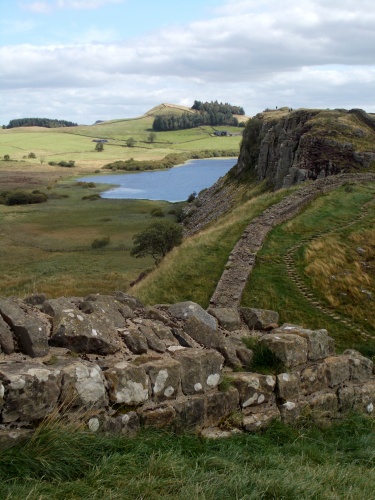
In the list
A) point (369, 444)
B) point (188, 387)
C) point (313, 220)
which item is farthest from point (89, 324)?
point (313, 220)

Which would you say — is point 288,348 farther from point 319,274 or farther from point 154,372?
point 319,274

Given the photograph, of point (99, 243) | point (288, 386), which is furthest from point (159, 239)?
point (288, 386)

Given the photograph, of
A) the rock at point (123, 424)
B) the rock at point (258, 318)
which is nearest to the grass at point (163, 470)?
the rock at point (123, 424)

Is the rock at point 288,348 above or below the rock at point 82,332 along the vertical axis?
below

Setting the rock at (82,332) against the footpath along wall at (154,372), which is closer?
the footpath along wall at (154,372)

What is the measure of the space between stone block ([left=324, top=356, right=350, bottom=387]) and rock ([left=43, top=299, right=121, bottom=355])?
11.9 feet

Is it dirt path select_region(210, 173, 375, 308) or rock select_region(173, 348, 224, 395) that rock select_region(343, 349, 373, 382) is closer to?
rock select_region(173, 348, 224, 395)

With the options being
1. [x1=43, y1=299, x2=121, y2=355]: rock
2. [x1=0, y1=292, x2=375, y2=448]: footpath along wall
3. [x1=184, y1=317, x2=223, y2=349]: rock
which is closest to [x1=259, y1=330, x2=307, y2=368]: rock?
[x1=0, y1=292, x2=375, y2=448]: footpath along wall

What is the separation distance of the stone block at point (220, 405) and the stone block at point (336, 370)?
2102 millimetres

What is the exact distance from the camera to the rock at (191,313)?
9.44 metres

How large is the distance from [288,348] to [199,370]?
1849mm

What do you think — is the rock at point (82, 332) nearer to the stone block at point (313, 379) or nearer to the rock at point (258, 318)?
the stone block at point (313, 379)

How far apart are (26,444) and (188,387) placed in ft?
7.98

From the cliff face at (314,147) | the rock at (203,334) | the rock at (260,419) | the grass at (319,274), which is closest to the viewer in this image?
the rock at (260,419)
